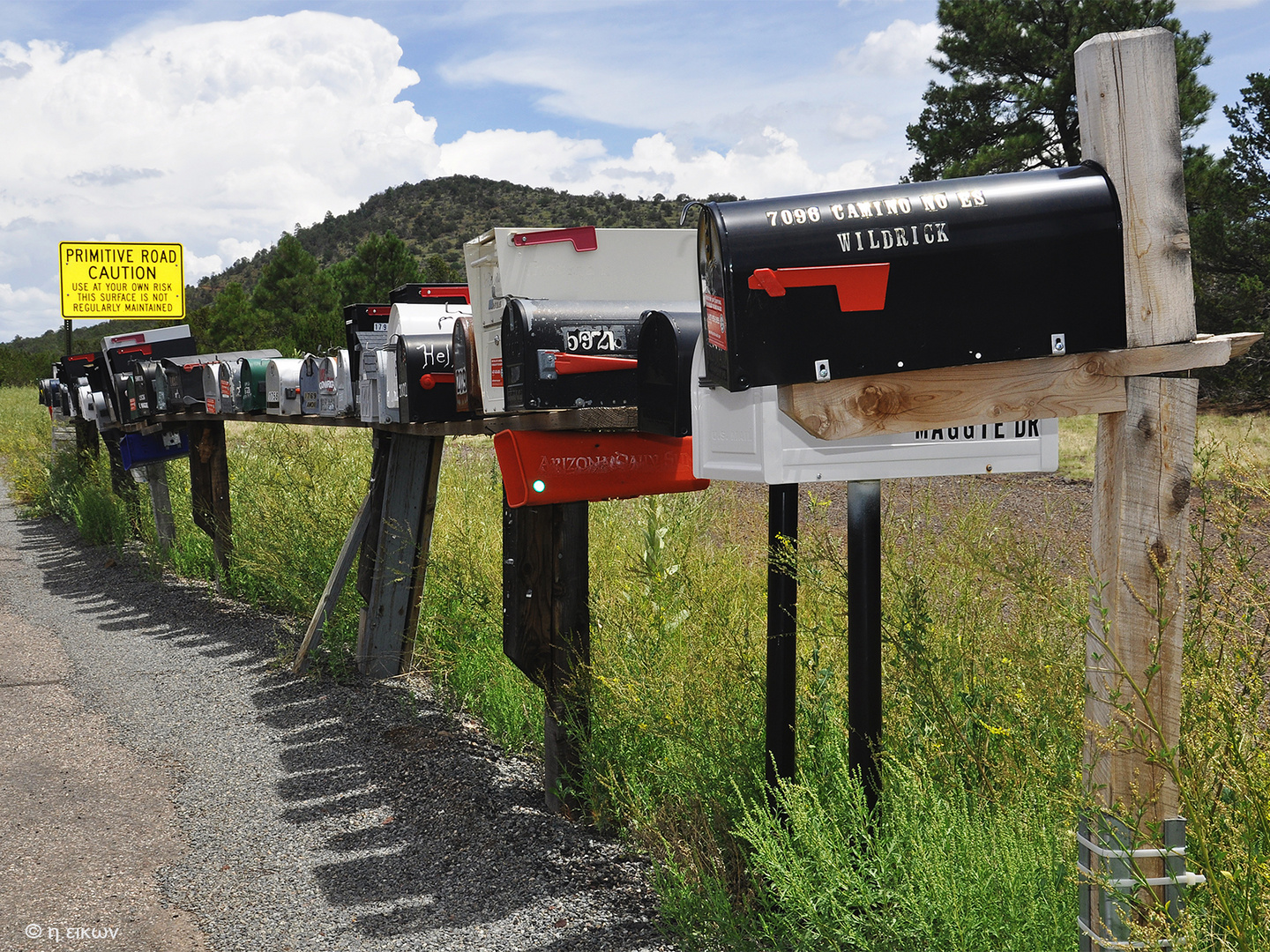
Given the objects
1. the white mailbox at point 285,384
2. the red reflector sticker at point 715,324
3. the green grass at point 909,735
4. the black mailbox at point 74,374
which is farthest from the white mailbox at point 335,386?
the black mailbox at point 74,374

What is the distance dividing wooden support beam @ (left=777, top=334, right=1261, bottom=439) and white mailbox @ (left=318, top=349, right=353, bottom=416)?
3402 mm

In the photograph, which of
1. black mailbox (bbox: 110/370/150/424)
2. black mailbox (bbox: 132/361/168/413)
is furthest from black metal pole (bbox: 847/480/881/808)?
black mailbox (bbox: 110/370/150/424)

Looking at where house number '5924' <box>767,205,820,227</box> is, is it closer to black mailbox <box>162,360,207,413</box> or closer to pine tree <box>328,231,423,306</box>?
black mailbox <box>162,360,207,413</box>

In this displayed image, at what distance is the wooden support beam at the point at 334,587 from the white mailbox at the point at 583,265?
178 cm

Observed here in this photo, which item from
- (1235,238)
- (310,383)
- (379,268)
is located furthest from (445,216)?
(310,383)

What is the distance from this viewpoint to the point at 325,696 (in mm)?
4422

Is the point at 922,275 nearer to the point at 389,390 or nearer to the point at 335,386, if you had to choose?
the point at 389,390

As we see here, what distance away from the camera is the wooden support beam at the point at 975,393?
1578mm

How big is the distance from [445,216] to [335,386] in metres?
65.6

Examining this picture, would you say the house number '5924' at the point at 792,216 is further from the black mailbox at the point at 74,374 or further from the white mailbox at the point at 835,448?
the black mailbox at the point at 74,374

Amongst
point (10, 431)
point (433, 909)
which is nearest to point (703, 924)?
point (433, 909)

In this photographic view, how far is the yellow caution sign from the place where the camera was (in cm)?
1519

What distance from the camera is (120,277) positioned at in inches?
604

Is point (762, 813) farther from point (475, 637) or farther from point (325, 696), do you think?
point (325, 696)
